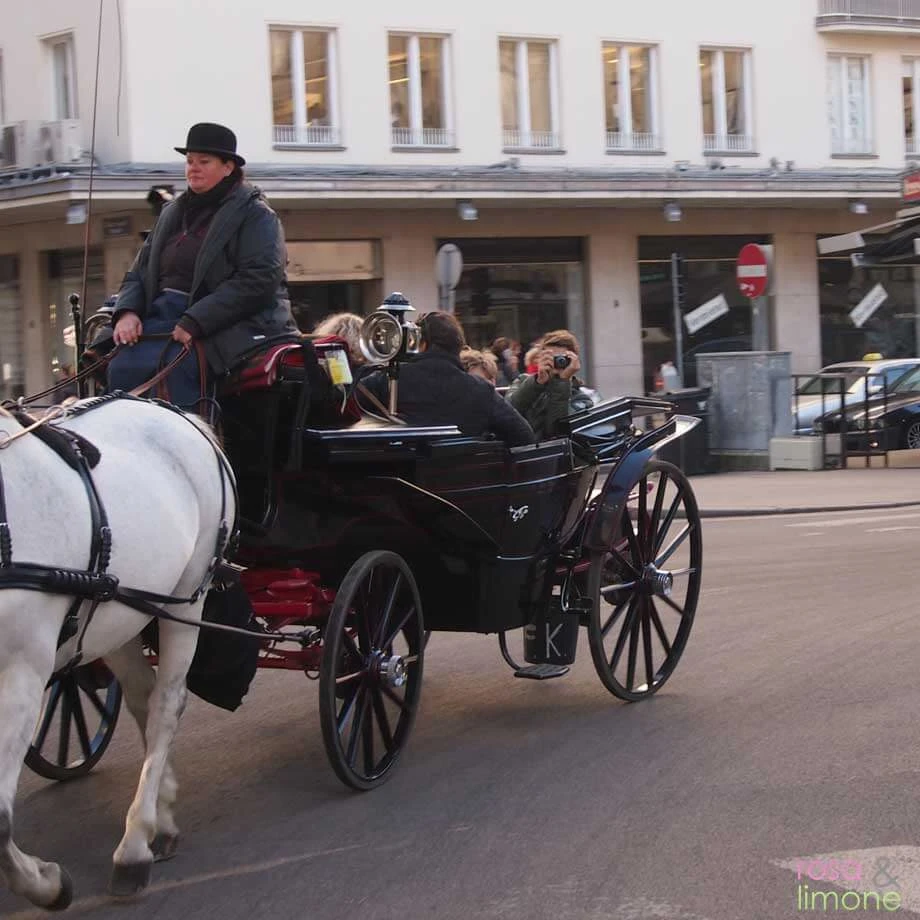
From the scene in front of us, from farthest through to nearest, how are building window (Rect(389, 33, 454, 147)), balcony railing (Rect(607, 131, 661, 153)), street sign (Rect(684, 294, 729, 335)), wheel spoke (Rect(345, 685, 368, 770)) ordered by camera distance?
balcony railing (Rect(607, 131, 661, 153))
building window (Rect(389, 33, 454, 147))
street sign (Rect(684, 294, 729, 335))
wheel spoke (Rect(345, 685, 368, 770))

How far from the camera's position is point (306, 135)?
23547mm

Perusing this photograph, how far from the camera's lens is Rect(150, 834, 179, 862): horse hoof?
16.2 ft

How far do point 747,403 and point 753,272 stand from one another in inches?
81.8

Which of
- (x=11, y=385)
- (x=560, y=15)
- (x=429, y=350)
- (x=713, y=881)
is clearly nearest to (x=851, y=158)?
(x=560, y=15)

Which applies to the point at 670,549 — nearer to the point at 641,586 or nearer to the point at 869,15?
the point at 641,586

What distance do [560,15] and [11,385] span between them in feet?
33.7

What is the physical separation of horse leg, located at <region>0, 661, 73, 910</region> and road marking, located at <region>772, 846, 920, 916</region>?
2014mm

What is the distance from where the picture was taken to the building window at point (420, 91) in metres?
24.4

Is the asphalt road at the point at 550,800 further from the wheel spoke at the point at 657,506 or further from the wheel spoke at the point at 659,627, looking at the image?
the wheel spoke at the point at 657,506

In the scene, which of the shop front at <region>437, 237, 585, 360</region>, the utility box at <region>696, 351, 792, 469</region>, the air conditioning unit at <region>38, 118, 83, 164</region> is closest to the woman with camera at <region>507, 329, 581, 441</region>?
the utility box at <region>696, 351, 792, 469</region>

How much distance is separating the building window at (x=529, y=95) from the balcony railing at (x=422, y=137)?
103 cm

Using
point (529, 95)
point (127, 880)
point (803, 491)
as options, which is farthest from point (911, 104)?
point (127, 880)

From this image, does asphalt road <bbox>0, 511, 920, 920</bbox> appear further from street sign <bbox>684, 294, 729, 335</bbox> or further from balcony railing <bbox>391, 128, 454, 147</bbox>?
balcony railing <bbox>391, 128, 454, 147</bbox>

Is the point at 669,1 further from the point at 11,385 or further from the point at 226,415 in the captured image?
the point at 226,415
